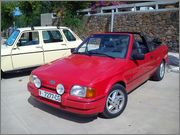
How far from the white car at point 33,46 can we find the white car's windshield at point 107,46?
7.72 ft

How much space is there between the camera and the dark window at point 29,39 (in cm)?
771

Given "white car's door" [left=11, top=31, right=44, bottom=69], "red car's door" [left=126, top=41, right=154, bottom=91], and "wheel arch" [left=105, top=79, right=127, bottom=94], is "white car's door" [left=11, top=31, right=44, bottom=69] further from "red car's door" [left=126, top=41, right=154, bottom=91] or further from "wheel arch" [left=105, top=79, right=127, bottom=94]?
"wheel arch" [left=105, top=79, right=127, bottom=94]

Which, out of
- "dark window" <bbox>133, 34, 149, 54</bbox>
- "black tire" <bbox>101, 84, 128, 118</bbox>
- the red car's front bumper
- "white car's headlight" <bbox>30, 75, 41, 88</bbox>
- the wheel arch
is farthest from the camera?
"dark window" <bbox>133, 34, 149, 54</bbox>

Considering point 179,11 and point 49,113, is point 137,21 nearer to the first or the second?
point 179,11

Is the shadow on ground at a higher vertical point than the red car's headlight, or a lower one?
lower

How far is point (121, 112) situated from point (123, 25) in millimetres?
9169

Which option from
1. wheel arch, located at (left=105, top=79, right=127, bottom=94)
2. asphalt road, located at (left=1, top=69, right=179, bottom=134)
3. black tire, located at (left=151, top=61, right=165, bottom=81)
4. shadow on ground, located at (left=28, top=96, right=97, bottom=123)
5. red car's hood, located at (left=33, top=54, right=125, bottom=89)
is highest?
red car's hood, located at (left=33, top=54, right=125, bottom=89)

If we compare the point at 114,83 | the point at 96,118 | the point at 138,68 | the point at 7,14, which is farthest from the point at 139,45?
the point at 7,14

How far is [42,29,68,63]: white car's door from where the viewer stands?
8023mm

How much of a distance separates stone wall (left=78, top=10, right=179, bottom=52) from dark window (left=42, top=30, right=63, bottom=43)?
5221 millimetres

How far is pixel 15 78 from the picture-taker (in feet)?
25.2

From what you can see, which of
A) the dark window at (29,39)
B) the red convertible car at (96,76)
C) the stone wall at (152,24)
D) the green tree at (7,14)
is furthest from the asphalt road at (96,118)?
the green tree at (7,14)

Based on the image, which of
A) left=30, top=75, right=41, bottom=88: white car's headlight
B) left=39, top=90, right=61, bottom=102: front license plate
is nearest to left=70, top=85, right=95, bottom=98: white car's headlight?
left=39, top=90, right=61, bottom=102: front license plate

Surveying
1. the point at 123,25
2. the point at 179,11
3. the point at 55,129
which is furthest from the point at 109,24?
the point at 55,129
